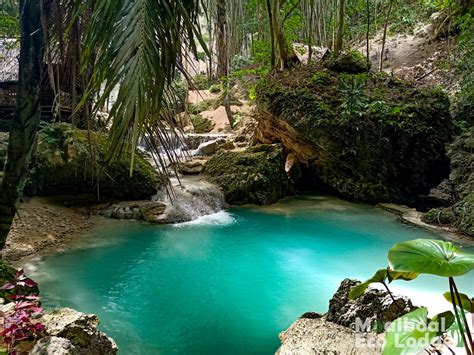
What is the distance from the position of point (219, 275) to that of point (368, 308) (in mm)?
2793

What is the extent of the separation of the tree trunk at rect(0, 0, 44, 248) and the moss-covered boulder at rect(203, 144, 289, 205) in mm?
6890

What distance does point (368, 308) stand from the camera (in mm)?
2633

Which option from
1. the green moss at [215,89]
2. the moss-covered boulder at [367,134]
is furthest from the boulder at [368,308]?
the green moss at [215,89]

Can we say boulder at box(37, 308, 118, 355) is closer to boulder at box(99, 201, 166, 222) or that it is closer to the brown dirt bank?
the brown dirt bank

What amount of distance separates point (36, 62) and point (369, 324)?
264cm

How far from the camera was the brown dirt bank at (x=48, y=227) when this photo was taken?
5395 mm

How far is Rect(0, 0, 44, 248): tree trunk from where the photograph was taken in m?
1.82

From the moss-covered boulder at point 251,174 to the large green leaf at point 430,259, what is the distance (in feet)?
24.6

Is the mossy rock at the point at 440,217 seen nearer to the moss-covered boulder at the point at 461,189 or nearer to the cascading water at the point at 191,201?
the moss-covered boulder at the point at 461,189

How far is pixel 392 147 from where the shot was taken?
29.8ft

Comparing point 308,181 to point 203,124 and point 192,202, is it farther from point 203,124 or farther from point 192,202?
point 203,124

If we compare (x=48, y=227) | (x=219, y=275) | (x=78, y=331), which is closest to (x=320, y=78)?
(x=219, y=275)

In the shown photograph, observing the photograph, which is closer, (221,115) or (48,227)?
(48,227)

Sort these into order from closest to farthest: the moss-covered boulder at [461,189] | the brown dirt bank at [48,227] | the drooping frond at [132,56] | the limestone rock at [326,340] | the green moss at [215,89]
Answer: the drooping frond at [132,56] → the limestone rock at [326,340] → the brown dirt bank at [48,227] → the moss-covered boulder at [461,189] → the green moss at [215,89]
